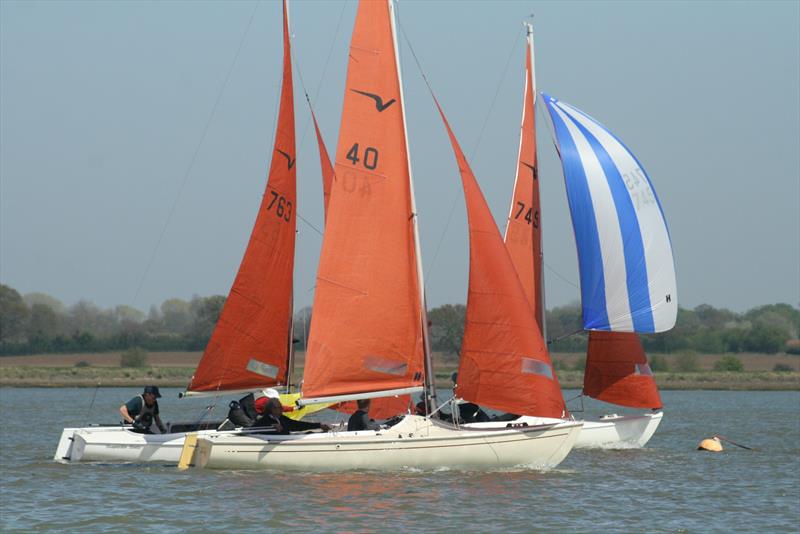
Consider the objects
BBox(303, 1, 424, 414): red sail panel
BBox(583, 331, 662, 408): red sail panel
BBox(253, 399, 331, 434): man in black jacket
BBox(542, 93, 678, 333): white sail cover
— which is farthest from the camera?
BBox(583, 331, 662, 408): red sail panel

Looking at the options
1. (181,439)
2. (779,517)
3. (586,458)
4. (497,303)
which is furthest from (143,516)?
(586,458)

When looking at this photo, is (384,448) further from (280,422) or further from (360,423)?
(280,422)

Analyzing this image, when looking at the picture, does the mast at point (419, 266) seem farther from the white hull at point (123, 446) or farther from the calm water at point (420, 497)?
the white hull at point (123, 446)

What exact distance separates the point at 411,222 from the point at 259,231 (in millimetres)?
5392

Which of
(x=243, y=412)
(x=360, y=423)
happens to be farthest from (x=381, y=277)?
(x=243, y=412)

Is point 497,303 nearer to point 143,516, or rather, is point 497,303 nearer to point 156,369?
point 143,516

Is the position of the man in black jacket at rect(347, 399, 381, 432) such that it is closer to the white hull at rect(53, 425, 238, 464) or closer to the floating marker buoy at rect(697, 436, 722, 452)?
the white hull at rect(53, 425, 238, 464)

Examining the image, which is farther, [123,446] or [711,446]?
[711,446]

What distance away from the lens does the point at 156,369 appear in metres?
96.6

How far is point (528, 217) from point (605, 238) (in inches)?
78.8

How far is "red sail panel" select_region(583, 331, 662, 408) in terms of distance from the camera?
34.0m

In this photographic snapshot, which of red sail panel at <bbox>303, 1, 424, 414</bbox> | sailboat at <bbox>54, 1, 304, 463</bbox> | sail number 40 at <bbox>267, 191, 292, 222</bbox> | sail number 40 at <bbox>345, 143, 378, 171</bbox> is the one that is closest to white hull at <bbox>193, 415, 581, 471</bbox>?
red sail panel at <bbox>303, 1, 424, 414</bbox>

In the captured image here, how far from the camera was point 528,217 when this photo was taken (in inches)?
1307

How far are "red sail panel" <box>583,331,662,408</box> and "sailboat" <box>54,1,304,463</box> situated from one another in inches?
317
